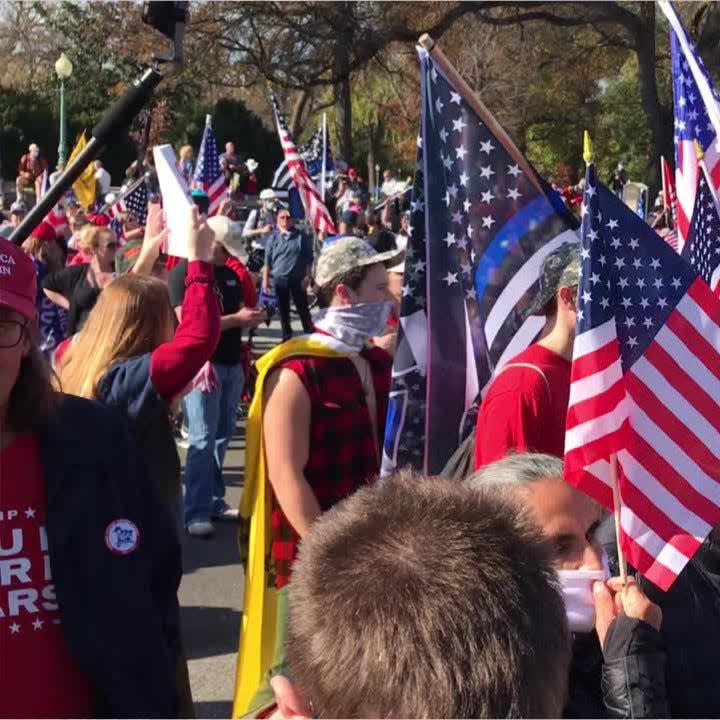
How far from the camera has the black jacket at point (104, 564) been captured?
7.58 ft

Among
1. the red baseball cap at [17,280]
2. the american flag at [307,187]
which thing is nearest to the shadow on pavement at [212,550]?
the american flag at [307,187]

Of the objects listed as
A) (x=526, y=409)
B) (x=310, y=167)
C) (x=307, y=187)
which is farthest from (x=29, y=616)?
(x=310, y=167)

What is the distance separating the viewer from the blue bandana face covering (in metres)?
3.88

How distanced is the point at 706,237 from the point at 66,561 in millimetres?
2315

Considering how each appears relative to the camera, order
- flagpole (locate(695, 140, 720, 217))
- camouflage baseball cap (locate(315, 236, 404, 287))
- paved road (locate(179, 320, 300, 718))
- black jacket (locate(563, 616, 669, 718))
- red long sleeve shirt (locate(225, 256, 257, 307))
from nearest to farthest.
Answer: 1. black jacket (locate(563, 616, 669, 718))
2. flagpole (locate(695, 140, 720, 217))
3. camouflage baseball cap (locate(315, 236, 404, 287))
4. paved road (locate(179, 320, 300, 718))
5. red long sleeve shirt (locate(225, 256, 257, 307))

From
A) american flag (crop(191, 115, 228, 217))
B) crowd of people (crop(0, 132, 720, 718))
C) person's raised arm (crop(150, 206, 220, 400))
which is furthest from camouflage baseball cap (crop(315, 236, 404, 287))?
american flag (crop(191, 115, 228, 217))

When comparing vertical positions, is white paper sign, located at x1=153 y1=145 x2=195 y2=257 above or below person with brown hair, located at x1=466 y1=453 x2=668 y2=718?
above

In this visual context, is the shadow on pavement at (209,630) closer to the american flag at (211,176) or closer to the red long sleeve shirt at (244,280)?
the red long sleeve shirt at (244,280)

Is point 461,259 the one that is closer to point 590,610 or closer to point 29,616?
point 590,610

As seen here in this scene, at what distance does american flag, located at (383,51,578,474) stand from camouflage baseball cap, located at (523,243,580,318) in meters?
0.10

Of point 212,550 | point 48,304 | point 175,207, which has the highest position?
point 175,207

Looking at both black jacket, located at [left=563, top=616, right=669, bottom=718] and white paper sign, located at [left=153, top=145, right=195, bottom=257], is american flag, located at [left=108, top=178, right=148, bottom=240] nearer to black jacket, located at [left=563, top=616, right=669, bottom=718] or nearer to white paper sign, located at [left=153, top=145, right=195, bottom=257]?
white paper sign, located at [left=153, top=145, right=195, bottom=257]

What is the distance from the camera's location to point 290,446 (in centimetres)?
368

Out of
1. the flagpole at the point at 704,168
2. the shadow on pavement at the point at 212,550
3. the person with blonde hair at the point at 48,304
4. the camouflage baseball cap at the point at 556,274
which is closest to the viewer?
the camouflage baseball cap at the point at 556,274
